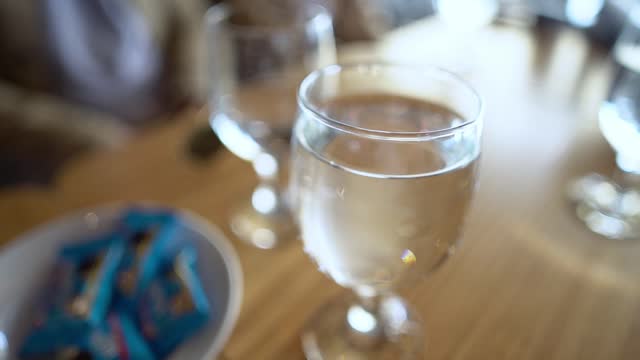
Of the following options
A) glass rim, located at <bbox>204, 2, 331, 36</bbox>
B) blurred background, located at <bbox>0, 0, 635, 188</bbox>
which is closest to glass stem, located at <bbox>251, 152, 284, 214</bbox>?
glass rim, located at <bbox>204, 2, 331, 36</bbox>

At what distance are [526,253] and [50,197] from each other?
0.44 m

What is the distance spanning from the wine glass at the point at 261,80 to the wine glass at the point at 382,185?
0.31 ft

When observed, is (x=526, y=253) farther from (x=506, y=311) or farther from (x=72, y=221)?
(x=72, y=221)

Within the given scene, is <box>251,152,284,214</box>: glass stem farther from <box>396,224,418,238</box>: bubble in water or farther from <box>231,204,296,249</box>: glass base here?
<box>396,224,418,238</box>: bubble in water

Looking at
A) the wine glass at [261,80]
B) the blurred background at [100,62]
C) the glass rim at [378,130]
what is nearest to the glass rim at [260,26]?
the wine glass at [261,80]

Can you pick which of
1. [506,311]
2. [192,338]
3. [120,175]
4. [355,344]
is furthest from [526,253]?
[120,175]

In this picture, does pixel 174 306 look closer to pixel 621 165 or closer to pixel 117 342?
pixel 117 342

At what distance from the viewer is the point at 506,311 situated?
42 centimetres

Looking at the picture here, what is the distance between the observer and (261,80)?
1.59ft

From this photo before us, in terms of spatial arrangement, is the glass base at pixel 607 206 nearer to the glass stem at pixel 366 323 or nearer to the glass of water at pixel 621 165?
the glass of water at pixel 621 165

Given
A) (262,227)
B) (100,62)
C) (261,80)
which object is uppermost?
(261,80)

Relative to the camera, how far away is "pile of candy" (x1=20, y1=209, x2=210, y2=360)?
1.24ft

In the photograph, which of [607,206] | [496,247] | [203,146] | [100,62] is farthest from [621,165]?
[100,62]

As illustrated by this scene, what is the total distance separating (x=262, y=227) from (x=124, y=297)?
137 mm
